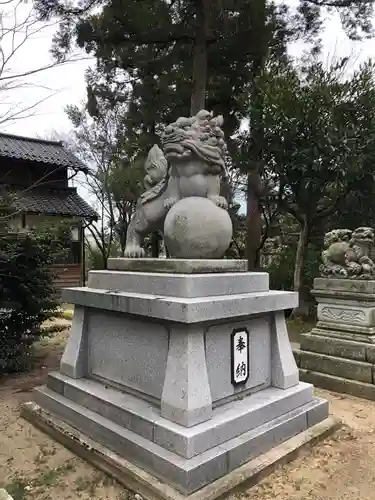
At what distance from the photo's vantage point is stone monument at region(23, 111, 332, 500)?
2.67 metres

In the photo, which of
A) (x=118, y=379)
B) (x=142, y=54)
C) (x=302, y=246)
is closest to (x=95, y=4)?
(x=142, y=54)

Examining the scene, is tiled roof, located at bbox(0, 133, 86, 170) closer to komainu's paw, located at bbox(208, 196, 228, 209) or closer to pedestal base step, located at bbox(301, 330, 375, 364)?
pedestal base step, located at bbox(301, 330, 375, 364)

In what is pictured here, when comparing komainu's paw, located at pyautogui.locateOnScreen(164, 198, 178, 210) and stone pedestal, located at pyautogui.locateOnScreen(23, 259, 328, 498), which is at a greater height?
komainu's paw, located at pyautogui.locateOnScreen(164, 198, 178, 210)

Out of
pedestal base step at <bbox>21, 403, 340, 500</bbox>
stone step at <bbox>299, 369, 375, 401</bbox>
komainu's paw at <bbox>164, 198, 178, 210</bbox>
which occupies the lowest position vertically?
stone step at <bbox>299, 369, 375, 401</bbox>

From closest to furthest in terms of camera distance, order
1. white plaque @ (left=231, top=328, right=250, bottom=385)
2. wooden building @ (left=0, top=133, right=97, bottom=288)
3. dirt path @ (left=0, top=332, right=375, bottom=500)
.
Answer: dirt path @ (left=0, top=332, right=375, bottom=500) → white plaque @ (left=231, top=328, right=250, bottom=385) → wooden building @ (left=0, top=133, right=97, bottom=288)

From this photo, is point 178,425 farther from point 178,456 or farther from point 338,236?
point 338,236

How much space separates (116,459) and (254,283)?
1.74 metres

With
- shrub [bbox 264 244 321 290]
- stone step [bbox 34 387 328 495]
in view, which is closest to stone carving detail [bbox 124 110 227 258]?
stone step [bbox 34 387 328 495]

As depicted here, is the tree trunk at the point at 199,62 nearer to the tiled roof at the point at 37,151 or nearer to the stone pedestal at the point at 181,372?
the tiled roof at the point at 37,151

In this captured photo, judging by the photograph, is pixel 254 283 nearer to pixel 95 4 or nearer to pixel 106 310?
pixel 106 310

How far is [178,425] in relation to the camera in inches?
106

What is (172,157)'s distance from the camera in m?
3.44

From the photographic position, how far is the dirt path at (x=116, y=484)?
2596mm

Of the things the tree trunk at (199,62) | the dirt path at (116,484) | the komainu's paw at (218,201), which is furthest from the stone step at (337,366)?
the tree trunk at (199,62)
